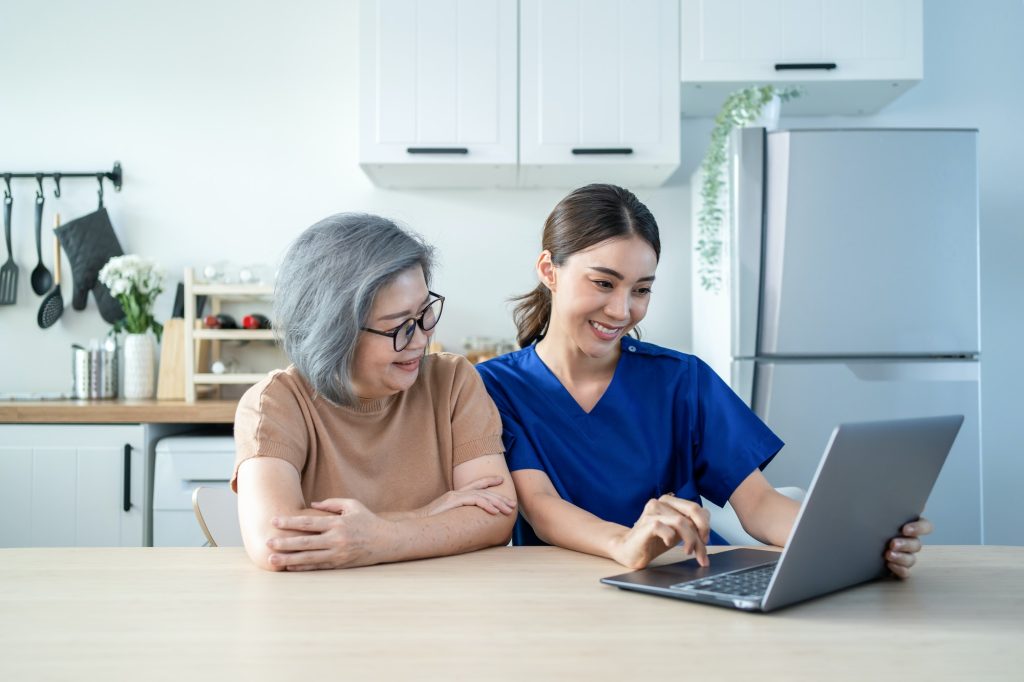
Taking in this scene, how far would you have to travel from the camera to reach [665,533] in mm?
1017

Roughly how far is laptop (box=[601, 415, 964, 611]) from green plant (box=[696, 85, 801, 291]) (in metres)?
1.67

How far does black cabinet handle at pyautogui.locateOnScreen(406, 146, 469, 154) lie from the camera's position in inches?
110

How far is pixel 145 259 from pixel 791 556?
271 cm

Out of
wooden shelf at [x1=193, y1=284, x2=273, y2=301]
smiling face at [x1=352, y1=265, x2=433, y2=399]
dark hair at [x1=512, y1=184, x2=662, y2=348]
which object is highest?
dark hair at [x1=512, y1=184, x2=662, y2=348]

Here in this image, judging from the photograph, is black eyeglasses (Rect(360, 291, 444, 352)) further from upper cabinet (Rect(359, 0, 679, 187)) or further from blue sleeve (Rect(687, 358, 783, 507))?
upper cabinet (Rect(359, 0, 679, 187))

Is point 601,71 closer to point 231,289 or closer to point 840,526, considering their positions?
point 231,289

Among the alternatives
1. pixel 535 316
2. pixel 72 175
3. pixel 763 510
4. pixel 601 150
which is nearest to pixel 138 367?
pixel 72 175

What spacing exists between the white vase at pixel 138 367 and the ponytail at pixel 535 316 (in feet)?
5.72

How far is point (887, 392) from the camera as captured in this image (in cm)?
247

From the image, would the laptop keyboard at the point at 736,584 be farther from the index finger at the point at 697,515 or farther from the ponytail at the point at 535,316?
the ponytail at the point at 535,316

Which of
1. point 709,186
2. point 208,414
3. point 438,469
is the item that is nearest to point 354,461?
point 438,469

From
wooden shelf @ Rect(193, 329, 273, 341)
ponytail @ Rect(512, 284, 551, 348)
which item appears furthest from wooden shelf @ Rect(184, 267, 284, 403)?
ponytail @ Rect(512, 284, 551, 348)

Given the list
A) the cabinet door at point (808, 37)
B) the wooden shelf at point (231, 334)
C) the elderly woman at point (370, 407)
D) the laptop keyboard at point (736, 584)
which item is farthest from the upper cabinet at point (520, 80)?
the laptop keyboard at point (736, 584)

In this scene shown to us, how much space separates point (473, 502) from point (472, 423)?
0.58ft
